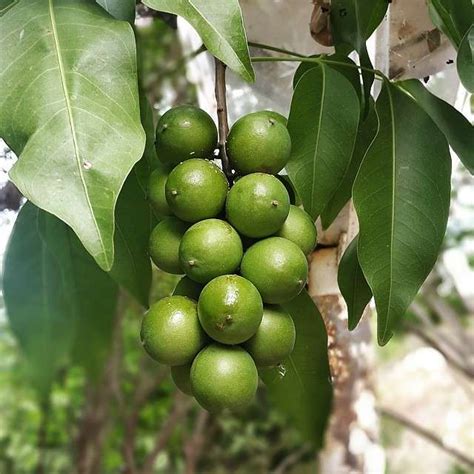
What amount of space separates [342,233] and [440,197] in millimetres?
205

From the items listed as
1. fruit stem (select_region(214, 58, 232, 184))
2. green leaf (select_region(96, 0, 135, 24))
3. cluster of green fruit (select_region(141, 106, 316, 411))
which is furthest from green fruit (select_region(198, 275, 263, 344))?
green leaf (select_region(96, 0, 135, 24))

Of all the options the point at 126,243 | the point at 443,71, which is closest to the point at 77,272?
the point at 126,243

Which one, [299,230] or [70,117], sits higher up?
[70,117]

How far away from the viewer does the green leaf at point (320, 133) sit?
646 mm

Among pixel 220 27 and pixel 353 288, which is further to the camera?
pixel 353 288

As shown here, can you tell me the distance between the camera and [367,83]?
72 cm

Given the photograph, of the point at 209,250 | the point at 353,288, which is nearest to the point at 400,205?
the point at 353,288

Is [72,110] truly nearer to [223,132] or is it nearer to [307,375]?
[223,132]

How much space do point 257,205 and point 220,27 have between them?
126mm

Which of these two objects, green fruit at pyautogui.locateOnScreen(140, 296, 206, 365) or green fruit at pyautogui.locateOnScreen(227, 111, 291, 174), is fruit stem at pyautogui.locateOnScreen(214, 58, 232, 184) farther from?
green fruit at pyautogui.locateOnScreen(140, 296, 206, 365)

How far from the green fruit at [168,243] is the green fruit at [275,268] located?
55 mm

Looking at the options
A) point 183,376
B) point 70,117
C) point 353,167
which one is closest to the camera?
point 70,117

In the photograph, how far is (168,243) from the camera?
1.99 ft

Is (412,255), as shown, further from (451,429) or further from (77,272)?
(451,429)
